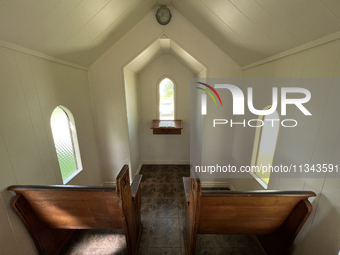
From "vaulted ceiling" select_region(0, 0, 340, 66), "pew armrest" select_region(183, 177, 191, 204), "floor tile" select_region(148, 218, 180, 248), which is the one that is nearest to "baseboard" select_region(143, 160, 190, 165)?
"floor tile" select_region(148, 218, 180, 248)

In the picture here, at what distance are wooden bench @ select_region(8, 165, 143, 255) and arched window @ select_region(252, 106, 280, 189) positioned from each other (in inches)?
76.9

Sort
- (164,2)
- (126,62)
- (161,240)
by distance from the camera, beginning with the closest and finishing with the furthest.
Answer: (161,240) < (164,2) < (126,62)

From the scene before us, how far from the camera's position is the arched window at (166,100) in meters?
3.95

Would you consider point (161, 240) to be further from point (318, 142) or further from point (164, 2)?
point (164, 2)

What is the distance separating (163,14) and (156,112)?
220cm

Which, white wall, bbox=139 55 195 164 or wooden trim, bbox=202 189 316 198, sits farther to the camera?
white wall, bbox=139 55 195 164

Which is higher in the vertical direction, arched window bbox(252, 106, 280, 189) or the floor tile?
arched window bbox(252, 106, 280, 189)

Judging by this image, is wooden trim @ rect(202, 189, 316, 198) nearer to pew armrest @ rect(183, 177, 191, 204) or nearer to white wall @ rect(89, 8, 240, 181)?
pew armrest @ rect(183, 177, 191, 204)

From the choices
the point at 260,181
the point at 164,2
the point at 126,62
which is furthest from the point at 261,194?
the point at 164,2

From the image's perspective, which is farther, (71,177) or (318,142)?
(71,177)

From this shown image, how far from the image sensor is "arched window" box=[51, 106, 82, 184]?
211cm

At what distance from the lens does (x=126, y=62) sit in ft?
8.93

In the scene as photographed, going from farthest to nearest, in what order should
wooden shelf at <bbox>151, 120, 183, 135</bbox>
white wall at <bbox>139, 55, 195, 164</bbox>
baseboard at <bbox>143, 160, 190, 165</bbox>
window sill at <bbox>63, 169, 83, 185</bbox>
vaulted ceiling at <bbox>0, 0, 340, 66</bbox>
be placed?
baseboard at <bbox>143, 160, 190, 165</bbox> < white wall at <bbox>139, 55, 195, 164</bbox> < wooden shelf at <bbox>151, 120, 183, 135</bbox> < window sill at <bbox>63, 169, 83, 185</bbox> < vaulted ceiling at <bbox>0, 0, 340, 66</bbox>

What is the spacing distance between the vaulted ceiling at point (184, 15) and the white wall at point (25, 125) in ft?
0.70
